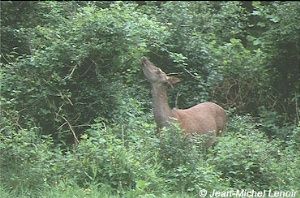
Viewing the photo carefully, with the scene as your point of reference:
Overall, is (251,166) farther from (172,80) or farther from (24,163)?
(24,163)

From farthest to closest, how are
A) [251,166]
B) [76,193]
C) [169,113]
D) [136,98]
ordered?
1. [136,98]
2. [169,113]
3. [251,166]
4. [76,193]

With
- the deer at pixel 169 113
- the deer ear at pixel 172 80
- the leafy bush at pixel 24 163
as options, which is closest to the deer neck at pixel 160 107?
the deer at pixel 169 113

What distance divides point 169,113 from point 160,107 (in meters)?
0.17

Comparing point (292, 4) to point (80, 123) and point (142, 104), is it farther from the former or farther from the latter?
point (80, 123)

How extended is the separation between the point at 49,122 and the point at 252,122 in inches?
146

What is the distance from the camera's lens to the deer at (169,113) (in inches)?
410

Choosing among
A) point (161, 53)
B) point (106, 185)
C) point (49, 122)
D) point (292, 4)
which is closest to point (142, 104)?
point (161, 53)

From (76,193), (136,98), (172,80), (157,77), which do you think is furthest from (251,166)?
(136,98)

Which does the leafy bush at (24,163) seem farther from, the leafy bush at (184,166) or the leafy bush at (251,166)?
the leafy bush at (251,166)

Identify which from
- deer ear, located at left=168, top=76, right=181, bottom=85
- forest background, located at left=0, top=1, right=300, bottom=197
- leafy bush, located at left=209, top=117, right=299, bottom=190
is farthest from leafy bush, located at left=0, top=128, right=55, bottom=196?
deer ear, located at left=168, top=76, right=181, bottom=85

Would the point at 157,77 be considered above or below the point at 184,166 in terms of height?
above

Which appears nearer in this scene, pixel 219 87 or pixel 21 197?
pixel 21 197

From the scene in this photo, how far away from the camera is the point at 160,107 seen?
10.5 meters

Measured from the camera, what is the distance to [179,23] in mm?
14008
